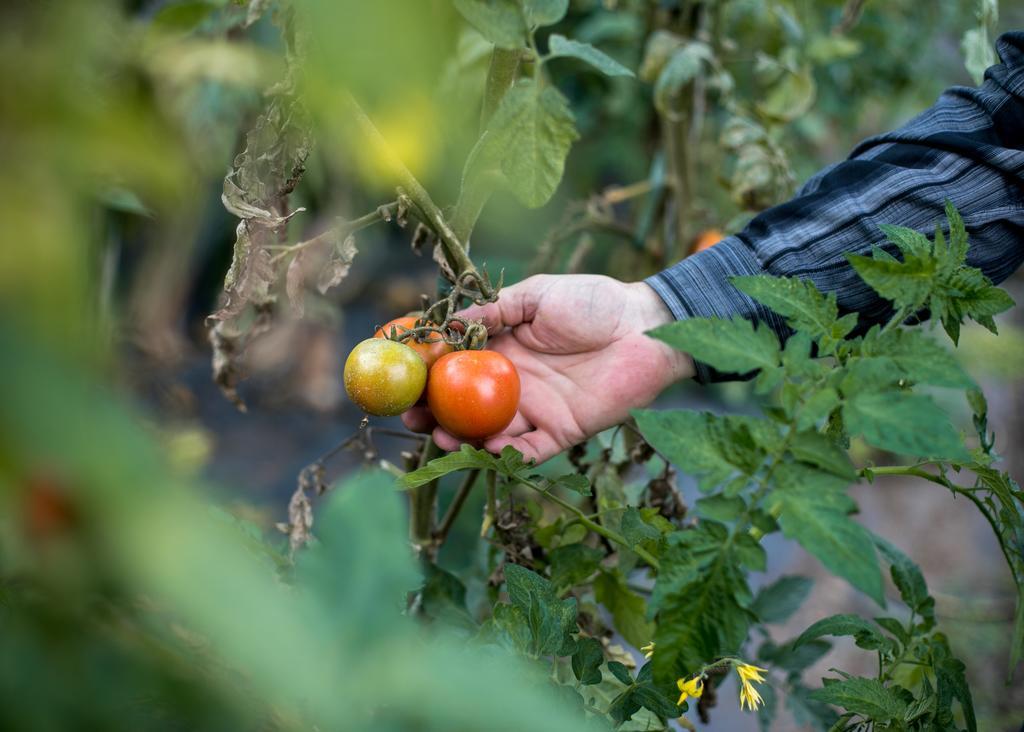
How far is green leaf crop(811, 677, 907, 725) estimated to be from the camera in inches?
29.7

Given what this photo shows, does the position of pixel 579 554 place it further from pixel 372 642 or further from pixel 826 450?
pixel 372 642

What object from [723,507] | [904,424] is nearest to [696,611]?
[723,507]

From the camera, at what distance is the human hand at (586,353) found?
1077mm

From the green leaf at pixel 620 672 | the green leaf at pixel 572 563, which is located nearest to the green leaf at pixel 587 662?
the green leaf at pixel 620 672

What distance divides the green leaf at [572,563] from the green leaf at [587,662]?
0.14 meters

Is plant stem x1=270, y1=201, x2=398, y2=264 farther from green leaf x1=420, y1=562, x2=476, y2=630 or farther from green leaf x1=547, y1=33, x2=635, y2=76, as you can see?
green leaf x1=420, y1=562, x2=476, y2=630

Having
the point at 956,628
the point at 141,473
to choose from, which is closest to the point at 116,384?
the point at 141,473

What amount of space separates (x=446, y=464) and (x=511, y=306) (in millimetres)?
335

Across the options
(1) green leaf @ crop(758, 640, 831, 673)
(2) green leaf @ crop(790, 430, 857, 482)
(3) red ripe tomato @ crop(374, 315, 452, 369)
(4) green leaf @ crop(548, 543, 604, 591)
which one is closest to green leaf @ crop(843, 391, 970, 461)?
(2) green leaf @ crop(790, 430, 857, 482)

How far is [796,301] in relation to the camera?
711 millimetres

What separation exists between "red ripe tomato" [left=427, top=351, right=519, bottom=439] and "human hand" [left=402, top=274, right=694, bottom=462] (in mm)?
102

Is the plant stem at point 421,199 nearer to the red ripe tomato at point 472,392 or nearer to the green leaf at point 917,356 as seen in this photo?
the red ripe tomato at point 472,392

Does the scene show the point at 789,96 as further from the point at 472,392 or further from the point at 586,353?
the point at 472,392

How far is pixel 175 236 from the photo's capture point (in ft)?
9.89
